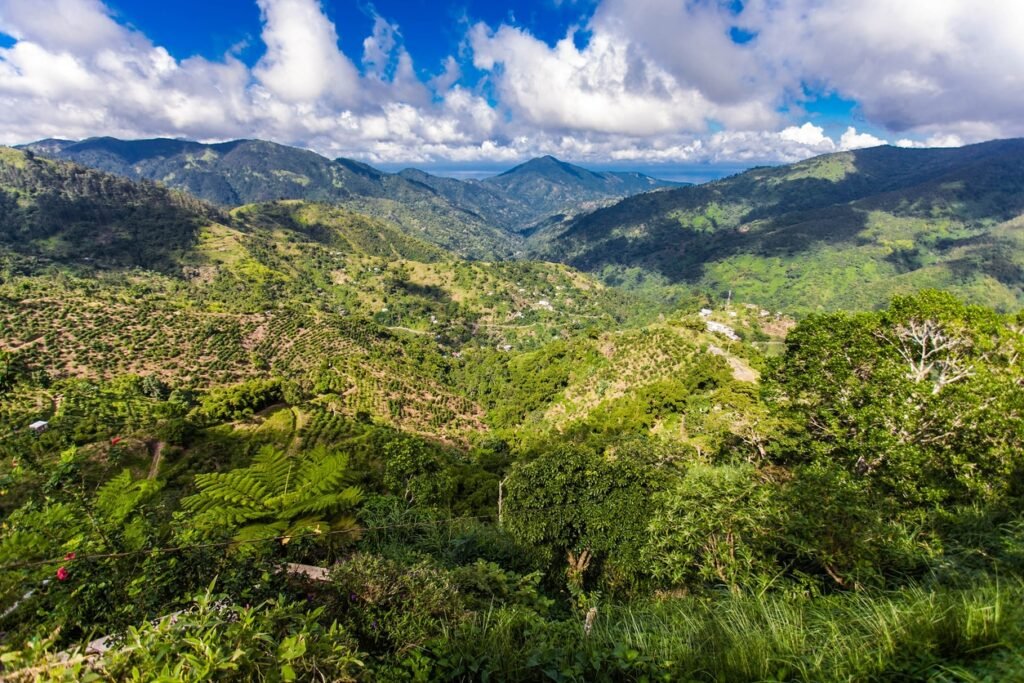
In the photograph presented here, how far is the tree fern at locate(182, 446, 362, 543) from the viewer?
6.52 metres

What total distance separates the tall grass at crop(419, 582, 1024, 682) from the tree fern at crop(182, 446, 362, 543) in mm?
3258

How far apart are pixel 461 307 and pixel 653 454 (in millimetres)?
165307

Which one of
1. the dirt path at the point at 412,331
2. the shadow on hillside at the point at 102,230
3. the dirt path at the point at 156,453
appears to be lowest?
the dirt path at the point at 412,331

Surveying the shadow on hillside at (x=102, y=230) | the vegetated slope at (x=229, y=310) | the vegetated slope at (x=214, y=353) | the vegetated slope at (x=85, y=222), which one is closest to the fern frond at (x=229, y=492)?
the vegetated slope at (x=229, y=310)

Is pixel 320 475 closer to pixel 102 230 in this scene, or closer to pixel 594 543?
pixel 594 543

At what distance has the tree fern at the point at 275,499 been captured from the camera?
21.4 ft

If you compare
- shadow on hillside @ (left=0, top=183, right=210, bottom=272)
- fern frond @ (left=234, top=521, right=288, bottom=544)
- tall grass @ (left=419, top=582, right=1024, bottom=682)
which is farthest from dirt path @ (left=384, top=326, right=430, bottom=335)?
tall grass @ (left=419, top=582, right=1024, bottom=682)

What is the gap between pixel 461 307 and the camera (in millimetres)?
178000

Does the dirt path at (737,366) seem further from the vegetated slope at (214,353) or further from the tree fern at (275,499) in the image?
the tree fern at (275,499)

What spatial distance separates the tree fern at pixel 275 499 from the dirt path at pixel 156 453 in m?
27.2

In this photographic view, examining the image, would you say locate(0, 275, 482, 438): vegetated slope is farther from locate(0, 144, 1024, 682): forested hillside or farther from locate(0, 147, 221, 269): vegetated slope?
locate(0, 147, 221, 269): vegetated slope

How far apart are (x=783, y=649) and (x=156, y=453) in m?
39.6

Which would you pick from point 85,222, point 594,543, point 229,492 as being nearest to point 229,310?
point 229,492

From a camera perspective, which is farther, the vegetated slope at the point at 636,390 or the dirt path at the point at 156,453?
the dirt path at the point at 156,453
